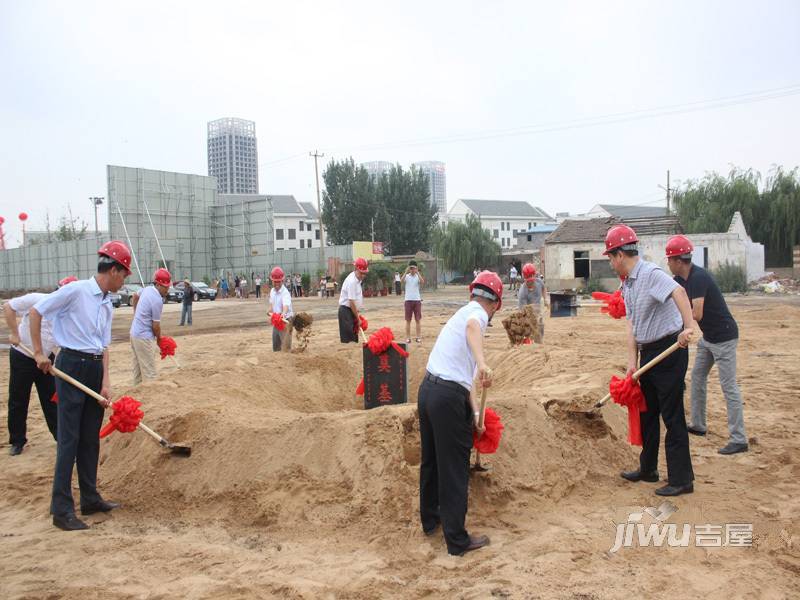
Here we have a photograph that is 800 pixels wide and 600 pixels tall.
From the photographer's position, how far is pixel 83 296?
4.70 metres

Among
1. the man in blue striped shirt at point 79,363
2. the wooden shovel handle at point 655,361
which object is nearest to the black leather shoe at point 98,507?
the man in blue striped shirt at point 79,363

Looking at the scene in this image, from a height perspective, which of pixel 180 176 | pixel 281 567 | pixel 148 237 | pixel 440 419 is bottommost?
pixel 281 567

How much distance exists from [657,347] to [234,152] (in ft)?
399

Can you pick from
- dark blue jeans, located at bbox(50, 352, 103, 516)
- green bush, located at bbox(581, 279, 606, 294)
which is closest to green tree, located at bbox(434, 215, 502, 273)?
green bush, located at bbox(581, 279, 606, 294)

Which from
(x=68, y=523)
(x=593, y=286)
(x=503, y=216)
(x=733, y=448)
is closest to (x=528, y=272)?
(x=733, y=448)

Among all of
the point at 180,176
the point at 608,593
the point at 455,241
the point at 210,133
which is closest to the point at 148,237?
the point at 180,176

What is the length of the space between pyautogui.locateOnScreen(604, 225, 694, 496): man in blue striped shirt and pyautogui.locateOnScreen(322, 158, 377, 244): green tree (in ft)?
162

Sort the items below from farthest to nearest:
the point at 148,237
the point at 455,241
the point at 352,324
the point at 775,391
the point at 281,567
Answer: the point at 455,241 → the point at 148,237 → the point at 352,324 → the point at 775,391 → the point at 281,567

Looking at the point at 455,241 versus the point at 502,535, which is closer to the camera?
the point at 502,535

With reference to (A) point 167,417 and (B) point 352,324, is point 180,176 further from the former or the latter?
(A) point 167,417

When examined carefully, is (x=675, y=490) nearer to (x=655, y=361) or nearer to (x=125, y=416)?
(x=655, y=361)

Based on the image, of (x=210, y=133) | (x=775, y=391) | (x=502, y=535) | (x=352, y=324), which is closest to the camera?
(x=502, y=535)

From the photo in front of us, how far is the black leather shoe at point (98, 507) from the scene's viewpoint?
4875mm

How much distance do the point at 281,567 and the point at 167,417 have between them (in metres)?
2.53
